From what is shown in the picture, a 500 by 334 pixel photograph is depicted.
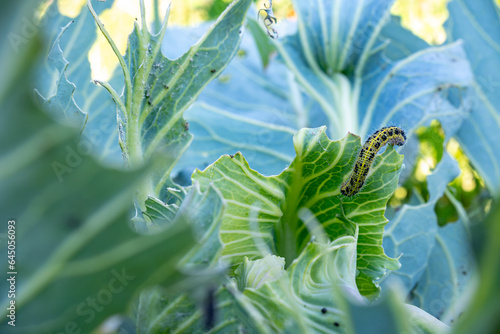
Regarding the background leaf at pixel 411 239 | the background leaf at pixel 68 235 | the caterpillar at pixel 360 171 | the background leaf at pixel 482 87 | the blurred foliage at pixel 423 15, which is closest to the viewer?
the background leaf at pixel 68 235

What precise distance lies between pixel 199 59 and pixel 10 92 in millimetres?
475

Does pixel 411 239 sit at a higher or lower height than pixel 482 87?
lower

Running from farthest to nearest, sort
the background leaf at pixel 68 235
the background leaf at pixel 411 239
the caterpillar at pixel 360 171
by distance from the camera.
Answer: the background leaf at pixel 411 239 → the caterpillar at pixel 360 171 → the background leaf at pixel 68 235

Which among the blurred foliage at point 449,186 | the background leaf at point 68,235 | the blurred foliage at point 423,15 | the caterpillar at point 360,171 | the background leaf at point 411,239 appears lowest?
the blurred foliage at point 449,186

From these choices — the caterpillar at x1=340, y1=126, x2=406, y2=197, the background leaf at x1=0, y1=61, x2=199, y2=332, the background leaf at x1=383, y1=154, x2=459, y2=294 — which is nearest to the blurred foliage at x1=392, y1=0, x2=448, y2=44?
the background leaf at x1=383, y1=154, x2=459, y2=294

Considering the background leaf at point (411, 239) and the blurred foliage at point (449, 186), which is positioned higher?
the background leaf at point (411, 239)

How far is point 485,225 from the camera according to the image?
0.25 meters

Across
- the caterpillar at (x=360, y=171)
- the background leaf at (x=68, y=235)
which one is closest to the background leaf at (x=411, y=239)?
the caterpillar at (x=360, y=171)

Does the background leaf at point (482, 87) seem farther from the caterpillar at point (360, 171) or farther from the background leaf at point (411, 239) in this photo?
the caterpillar at point (360, 171)

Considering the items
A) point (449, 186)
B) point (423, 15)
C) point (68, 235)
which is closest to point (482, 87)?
point (449, 186)

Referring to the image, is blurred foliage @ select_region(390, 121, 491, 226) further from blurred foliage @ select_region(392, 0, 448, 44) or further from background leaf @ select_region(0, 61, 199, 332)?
background leaf @ select_region(0, 61, 199, 332)

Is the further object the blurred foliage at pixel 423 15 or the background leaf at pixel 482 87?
the blurred foliage at pixel 423 15

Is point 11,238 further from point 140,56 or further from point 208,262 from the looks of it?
point 140,56

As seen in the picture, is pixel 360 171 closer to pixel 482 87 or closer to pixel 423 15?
pixel 482 87
